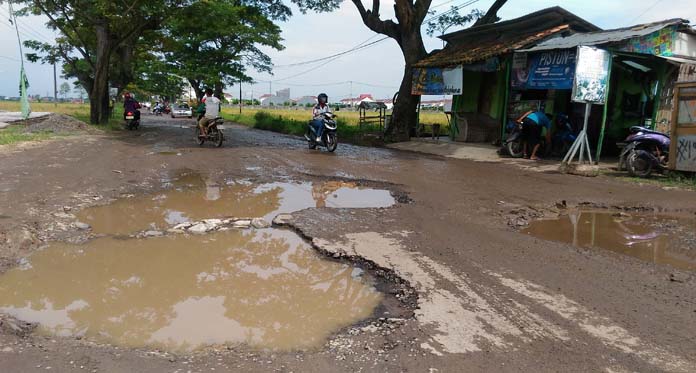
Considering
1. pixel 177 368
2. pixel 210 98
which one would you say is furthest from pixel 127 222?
pixel 210 98

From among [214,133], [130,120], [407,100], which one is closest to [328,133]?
[214,133]

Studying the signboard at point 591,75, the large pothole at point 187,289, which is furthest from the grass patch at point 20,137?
the signboard at point 591,75

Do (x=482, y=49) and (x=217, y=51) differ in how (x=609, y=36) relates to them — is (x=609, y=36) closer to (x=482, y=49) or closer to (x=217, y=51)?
(x=482, y=49)

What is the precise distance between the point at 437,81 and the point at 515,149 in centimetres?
388

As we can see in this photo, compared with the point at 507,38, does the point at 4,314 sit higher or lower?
lower

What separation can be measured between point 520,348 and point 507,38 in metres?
13.4

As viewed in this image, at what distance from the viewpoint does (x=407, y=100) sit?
16422mm

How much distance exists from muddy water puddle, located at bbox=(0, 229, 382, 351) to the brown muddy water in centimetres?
261

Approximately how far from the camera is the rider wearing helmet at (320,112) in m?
12.2

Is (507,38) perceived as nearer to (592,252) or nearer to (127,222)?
(592,252)

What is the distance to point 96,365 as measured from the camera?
8.18ft

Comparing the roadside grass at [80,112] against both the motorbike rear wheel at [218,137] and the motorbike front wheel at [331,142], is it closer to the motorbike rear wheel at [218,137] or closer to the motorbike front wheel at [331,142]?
the motorbike rear wheel at [218,137]

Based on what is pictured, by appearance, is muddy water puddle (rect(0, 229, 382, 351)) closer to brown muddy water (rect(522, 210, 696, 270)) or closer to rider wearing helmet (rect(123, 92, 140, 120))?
brown muddy water (rect(522, 210, 696, 270))

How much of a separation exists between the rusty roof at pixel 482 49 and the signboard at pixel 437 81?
23 centimetres
